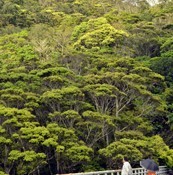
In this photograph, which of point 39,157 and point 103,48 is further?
point 103,48

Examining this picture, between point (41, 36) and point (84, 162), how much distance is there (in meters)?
17.6

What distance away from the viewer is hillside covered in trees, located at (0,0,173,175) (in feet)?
58.1

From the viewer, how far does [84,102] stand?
832 inches

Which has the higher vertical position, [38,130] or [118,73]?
[118,73]

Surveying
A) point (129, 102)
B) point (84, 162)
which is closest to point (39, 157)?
point (84, 162)

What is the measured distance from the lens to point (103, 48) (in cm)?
3102

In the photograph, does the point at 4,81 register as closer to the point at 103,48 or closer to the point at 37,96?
the point at 37,96

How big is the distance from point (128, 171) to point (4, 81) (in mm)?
14581

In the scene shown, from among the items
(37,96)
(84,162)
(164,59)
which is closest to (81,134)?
(84,162)

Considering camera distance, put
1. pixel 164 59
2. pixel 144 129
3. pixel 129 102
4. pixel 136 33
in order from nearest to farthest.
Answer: pixel 144 129, pixel 129 102, pixel 164 59, pixel 136 33

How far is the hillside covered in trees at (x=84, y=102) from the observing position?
697 inches

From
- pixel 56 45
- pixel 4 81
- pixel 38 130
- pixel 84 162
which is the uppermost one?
pixel 56 45

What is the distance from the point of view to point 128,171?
9305mm

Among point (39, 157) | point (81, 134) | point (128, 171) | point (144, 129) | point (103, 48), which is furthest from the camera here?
point (103, 48)
